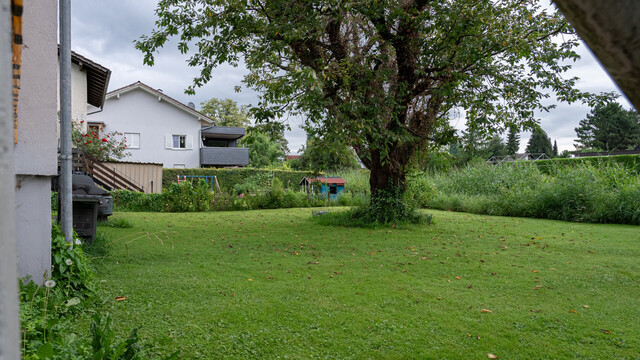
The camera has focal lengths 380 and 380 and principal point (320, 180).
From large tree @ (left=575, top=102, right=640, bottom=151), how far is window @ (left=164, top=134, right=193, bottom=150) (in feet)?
154

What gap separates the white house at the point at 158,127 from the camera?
2478 cm

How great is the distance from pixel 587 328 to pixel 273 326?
2.73 metres

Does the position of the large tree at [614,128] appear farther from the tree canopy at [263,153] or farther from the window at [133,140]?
the window at [133,140]

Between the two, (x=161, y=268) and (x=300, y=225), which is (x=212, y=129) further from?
(x=161, y=268)

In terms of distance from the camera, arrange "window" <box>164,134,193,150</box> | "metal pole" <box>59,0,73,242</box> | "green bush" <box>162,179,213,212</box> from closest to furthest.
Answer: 1. "metal pole" <box>59,0,73,242</box>
2. "green bush" <box>162,179,213,212</box>
3. "window" <box>164,134,193,150</box>

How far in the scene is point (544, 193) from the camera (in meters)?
12.8

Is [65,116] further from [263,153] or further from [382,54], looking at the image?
[263,153]

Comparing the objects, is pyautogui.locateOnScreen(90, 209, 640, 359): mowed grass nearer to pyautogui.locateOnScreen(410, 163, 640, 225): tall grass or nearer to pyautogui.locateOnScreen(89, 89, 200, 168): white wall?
pyautogui.locateOnScreen(410, 163, 640, 225): tall grass

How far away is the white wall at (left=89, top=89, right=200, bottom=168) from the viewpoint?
24.8 metres

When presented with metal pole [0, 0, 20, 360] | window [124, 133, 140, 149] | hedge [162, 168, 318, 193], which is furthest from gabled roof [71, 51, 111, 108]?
metal pole [0, 0, 20, 360]

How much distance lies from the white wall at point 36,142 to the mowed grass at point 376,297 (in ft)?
2.61

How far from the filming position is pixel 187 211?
13930mm

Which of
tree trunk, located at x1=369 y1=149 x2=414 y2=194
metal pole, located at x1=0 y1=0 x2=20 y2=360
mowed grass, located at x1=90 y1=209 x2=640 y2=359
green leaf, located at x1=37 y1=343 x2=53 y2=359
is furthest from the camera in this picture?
tree trunk, located at x1=369 y1=149 x2=414 y2=194

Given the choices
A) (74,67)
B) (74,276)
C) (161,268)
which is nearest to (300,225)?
(161,268)
